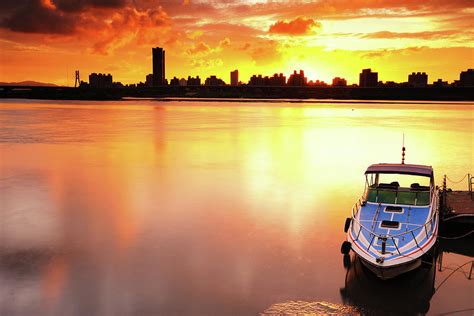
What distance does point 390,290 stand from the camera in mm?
14203

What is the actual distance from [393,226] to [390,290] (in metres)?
2.46

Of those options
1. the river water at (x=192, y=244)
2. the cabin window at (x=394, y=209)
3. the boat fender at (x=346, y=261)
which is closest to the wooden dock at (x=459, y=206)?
the river water at (x=192, y=244)

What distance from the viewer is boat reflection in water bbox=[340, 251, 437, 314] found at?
13.2 meters

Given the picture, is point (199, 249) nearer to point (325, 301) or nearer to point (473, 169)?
point (325, 301)

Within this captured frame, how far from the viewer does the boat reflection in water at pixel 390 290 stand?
13203mm

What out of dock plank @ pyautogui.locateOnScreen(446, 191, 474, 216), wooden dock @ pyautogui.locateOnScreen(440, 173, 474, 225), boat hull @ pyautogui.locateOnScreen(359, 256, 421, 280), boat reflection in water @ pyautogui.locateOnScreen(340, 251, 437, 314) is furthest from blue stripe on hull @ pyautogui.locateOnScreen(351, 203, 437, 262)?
dock plank @ pyautogui.locateOnScreen(446, 191, 474, 216)

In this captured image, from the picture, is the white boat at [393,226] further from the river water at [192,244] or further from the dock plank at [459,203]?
→ the dock plank at [459,203]

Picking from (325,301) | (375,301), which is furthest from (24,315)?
(375,301)

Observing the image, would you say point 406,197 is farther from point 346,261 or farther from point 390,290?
point 390,290

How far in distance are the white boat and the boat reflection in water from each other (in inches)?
21.3

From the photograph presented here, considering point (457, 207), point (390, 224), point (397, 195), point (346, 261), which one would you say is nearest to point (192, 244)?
point (346, 261)

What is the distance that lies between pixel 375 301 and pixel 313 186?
55.8ft

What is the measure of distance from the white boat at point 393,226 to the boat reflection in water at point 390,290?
1.78 feet

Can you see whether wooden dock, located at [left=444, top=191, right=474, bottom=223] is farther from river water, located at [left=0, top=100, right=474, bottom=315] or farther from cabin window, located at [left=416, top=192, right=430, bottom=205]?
cabin window, located at [left=416, top=192, right=430, bottom=205]
